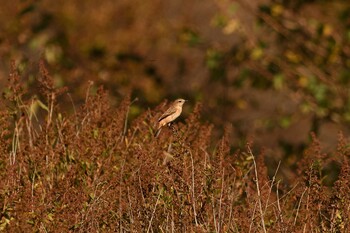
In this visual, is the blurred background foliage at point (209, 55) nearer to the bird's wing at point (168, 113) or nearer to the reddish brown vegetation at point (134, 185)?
the bird's wing at point (168, 113)

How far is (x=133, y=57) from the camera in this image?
12414 millimetres

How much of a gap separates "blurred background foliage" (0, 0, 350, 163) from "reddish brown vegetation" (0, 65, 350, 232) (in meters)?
2.58

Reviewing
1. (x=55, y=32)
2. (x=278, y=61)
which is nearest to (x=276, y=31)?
(x=278, y=61)

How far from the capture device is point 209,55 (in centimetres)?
1016

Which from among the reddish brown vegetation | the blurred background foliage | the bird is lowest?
the blurred background foliage

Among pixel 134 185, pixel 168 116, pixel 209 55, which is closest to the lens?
pixel 134 185

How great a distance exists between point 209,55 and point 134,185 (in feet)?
18.3

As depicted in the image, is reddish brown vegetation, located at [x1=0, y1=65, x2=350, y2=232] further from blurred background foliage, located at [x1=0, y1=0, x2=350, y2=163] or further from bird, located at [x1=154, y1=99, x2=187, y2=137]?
blurred background foliage, located at [x1=0, y1=0, x2=350, y2=163]

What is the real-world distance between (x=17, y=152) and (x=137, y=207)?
3.87 ft

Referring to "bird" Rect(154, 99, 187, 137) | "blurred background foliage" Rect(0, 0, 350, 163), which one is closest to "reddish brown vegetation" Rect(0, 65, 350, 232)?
"bird" Rect(154, 99, 187, 137)

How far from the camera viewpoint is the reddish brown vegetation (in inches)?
174

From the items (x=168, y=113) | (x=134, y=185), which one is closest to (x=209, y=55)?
(x=168, y=113)

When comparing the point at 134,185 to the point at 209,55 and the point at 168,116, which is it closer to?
the point at 168,116

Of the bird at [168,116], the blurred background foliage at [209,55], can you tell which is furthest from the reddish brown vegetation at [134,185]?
the blurred background foliage at [209,55]
